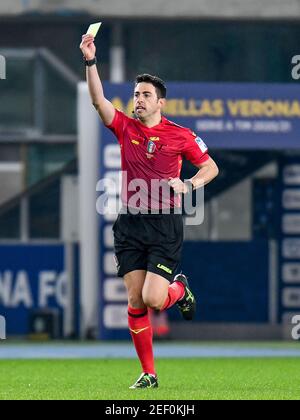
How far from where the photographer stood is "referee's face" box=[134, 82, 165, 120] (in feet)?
38.9

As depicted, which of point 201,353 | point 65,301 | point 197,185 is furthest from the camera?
point 65,301

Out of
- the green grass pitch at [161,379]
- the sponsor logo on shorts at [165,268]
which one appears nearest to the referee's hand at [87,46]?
the sponsor logo on shorts at [165,268]

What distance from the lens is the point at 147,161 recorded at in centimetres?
1197

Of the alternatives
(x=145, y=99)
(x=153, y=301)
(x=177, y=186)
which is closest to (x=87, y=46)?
(x=145, y=99)

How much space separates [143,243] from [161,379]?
195 centimetres

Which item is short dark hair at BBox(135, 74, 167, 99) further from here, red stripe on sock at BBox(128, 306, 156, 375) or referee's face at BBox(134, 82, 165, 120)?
red stripe on sock at BBox(128, 306, 156, 375)

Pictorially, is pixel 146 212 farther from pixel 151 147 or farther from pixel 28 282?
pixel 28 282

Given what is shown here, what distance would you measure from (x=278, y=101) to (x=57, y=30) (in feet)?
21.1

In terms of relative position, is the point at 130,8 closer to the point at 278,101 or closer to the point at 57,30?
the point at 57,30

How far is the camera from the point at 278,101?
21.8m

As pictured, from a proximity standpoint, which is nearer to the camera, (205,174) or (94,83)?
(94,83)

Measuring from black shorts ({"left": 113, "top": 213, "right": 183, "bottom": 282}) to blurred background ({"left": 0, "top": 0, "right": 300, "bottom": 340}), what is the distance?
954 centimetres
